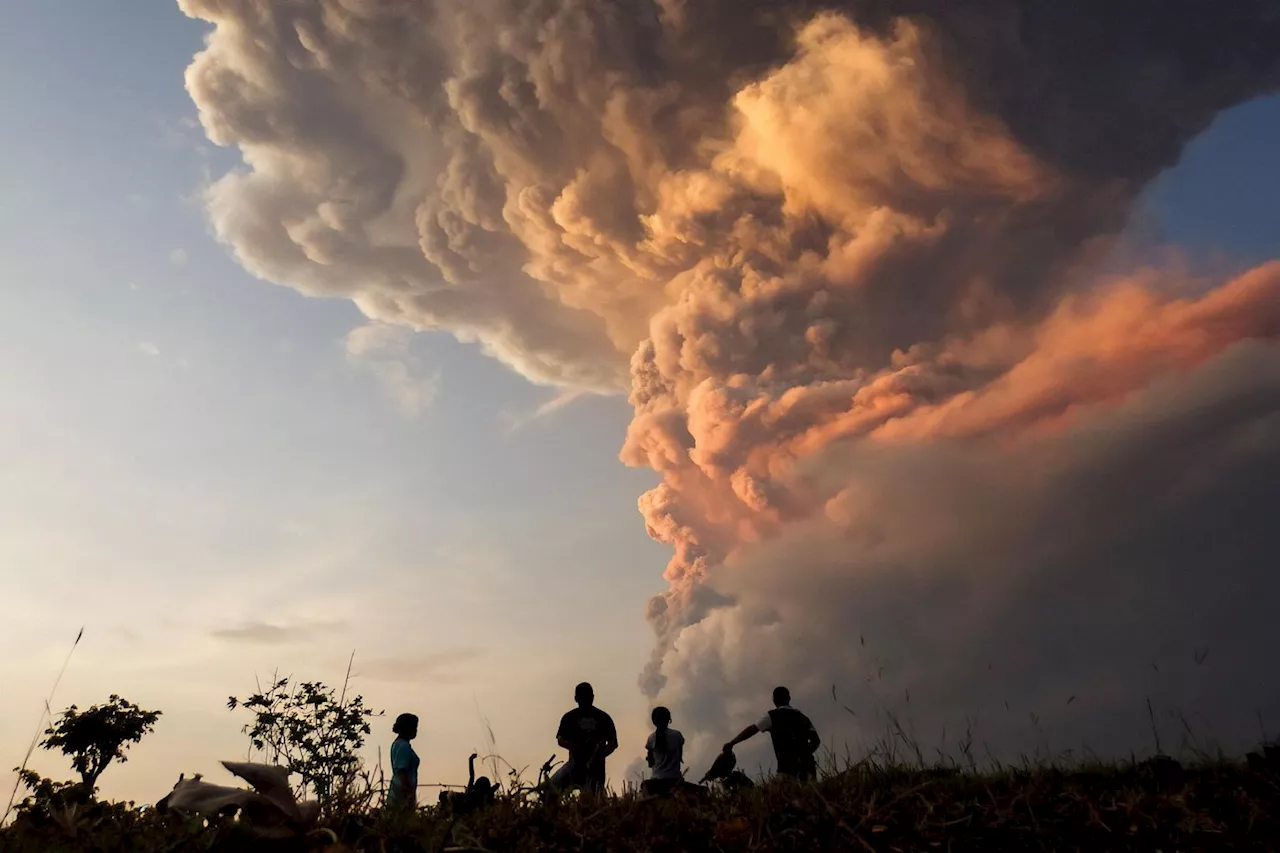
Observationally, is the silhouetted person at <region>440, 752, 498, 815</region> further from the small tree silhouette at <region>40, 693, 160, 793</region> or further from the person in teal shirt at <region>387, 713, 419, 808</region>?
the small tree silhouette at <region>40, 693, 160, 793</region>

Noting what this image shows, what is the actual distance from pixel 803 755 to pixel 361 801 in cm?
786

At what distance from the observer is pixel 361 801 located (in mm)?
4992

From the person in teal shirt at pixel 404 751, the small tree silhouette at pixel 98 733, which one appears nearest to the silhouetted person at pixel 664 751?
the person in teal shirt at pixel 404 751

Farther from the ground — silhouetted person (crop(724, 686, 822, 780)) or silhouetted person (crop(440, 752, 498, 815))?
silhouetted person (crop(724, 686, 822, 780))

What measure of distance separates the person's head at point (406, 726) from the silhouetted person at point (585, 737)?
189cm

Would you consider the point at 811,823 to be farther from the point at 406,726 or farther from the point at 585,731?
the point at 406,726

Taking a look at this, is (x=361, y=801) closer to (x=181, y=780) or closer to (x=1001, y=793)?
(x=181, y=780)

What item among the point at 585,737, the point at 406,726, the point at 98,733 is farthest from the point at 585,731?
the point at 98,733

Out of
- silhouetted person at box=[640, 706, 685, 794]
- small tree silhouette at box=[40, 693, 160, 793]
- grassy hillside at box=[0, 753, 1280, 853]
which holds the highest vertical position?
small tree silhouette at box=[40, 693, 160, 793]

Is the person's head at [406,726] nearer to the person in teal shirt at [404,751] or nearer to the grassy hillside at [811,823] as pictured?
the person in teal shirt at [404,751]

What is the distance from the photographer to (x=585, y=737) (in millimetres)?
10664

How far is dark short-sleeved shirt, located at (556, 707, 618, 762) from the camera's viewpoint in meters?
10.4

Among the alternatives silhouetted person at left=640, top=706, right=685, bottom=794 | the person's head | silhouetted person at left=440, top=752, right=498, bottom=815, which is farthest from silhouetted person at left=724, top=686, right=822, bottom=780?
silhouetted person at left=440, top=752, right=498, bottom=815

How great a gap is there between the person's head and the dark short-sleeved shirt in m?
1.89
